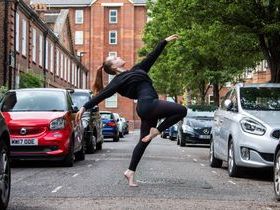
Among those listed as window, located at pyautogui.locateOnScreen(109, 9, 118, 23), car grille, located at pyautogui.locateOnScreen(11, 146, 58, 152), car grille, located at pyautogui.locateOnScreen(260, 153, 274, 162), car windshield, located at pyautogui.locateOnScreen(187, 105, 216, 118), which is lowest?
car grille, located at pyautogui.locateOnScreen(11, 146, 58, 152)

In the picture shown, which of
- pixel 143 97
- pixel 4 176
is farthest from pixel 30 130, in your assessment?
pixel 4 176

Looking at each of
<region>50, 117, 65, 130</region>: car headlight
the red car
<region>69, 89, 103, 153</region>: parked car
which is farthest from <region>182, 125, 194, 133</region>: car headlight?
<region>50, 117, 65, 130</region>: car headlight

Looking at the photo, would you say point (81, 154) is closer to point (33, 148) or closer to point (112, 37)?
point (33, 148)

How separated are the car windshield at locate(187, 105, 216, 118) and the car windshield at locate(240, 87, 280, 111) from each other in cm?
1390

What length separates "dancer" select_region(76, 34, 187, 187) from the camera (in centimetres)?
859

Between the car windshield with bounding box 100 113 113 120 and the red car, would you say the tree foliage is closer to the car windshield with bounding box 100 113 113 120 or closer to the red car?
the car windshield with bounding box 100 113 113 120

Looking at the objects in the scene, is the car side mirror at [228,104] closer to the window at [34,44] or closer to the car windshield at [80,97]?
the car windshield at [80,97]

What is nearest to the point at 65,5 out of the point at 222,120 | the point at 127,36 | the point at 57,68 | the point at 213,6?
the point at 127,36

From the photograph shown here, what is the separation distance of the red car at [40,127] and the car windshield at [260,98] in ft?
12.2

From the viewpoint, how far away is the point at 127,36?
91500 mm

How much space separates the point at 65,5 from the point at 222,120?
8367 centimetres

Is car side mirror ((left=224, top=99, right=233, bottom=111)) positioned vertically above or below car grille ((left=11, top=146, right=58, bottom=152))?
above

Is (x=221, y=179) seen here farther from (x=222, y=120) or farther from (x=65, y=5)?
(x=65, y=5)

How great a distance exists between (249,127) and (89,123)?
8.10m
